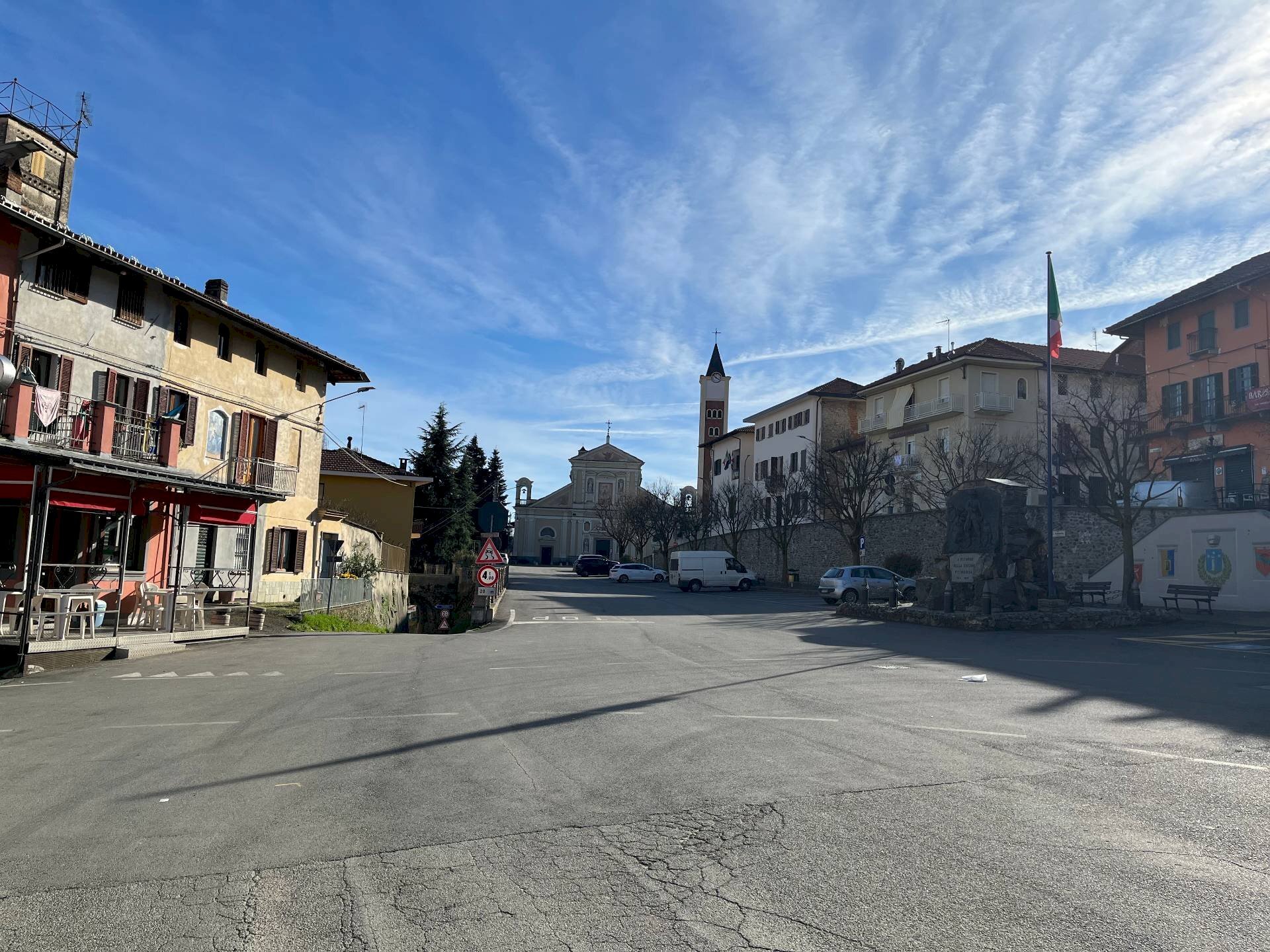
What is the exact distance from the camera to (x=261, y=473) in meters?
27.1

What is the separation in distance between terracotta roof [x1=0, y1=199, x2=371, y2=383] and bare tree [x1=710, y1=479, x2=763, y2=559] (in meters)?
35.9

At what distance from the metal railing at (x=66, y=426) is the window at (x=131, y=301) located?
2758 mm

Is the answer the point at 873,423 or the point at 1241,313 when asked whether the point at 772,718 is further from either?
the point at 873,423

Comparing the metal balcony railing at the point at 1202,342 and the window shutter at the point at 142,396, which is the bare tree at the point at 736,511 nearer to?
the metal balcony railing at the point at 1202,342

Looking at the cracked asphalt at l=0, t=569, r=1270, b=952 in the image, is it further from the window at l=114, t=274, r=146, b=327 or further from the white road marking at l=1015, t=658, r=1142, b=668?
the window at l=114, t=274, r=146, b=327

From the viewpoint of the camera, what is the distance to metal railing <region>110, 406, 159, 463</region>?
2084 centimetres

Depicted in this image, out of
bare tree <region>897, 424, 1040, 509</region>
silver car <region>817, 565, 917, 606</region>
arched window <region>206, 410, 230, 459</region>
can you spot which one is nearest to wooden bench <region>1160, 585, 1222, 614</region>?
silver car <region>817, 565, 917, 606</region>

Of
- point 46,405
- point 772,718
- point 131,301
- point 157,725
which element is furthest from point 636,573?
point 157,725

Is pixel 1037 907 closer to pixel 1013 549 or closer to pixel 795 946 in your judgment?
pixel 795 946

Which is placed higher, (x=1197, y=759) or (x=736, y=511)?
(x=736, y=511)

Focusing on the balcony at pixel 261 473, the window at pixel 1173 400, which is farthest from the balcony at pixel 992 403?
the balcony at pixel 261 473

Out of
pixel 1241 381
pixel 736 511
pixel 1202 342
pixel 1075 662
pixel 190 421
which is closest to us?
pixel 1075 662

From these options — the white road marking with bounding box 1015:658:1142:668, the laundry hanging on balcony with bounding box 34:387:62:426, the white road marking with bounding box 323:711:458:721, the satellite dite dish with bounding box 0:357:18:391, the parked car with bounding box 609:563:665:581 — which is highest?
the laundry hanging on balcony with bounding box 34:387:62:426

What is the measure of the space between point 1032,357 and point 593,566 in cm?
3981
